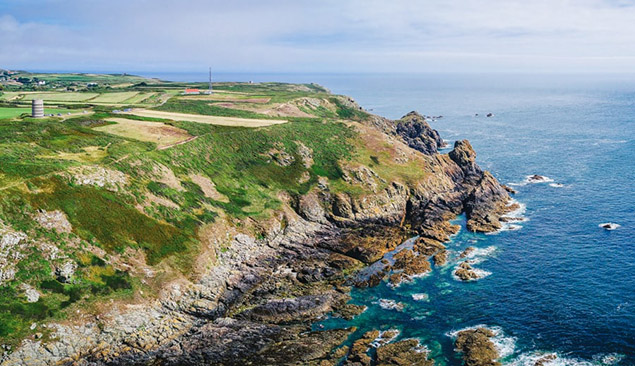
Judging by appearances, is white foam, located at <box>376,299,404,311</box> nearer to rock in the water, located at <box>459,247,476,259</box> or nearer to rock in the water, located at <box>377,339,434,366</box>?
rock in the water, located at <box>377,339,434,366</box>

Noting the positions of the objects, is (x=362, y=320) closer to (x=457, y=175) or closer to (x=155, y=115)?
(x=457, y=175)

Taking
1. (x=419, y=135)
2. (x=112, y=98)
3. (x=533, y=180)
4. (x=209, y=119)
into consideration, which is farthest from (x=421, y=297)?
A: (x=112, y=98)

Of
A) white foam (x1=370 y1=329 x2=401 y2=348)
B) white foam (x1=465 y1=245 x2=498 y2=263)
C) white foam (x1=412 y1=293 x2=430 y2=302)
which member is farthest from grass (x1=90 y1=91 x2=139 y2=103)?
white foam (x1=370 y1=329 x2=401 y2=348)

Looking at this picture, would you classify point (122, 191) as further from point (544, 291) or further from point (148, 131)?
point (544, 291)

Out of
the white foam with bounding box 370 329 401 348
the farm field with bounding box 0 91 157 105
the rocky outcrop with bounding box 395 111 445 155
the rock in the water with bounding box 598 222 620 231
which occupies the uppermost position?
the farm field with bounding box 0 91 157 105

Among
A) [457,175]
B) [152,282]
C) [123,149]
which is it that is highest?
[123,149]

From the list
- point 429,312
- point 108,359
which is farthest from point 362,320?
point 108,359
